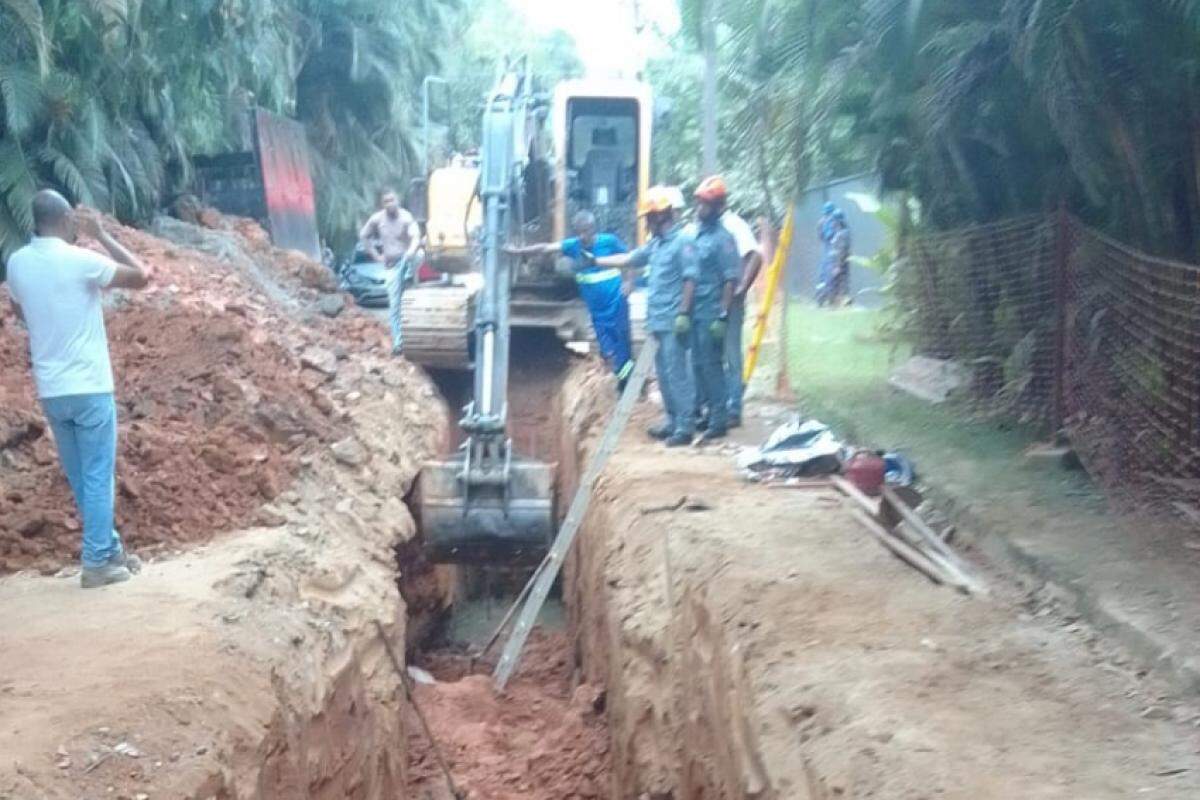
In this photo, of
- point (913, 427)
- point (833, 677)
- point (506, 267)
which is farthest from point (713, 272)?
point (833, 677)

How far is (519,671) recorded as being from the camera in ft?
38.9

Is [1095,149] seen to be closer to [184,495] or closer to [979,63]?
[979,63]

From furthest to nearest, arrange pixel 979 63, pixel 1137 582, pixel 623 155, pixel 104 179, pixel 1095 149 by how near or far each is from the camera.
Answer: pixel 623 155 < pixel 104 179 < pixel 979 63 < pixel 1095 149 < pixel 1137 582

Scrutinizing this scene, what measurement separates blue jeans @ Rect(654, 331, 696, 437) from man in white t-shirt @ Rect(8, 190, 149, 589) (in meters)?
4.37

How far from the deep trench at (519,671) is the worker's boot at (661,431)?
151 centimetres

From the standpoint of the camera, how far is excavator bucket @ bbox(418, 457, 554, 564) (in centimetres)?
1040

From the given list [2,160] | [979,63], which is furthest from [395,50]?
[979,63]

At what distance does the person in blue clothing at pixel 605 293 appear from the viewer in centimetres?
1188

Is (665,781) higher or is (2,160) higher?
(2,160)

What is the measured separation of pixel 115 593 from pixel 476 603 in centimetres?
830

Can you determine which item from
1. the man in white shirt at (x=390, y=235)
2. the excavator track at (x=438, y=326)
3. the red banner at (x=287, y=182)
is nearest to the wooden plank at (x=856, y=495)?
the excavator track at (x=438, y=326)

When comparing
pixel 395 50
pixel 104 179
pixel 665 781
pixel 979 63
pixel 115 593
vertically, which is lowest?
pixel 665 781

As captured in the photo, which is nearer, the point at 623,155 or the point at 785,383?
the point at 785,383

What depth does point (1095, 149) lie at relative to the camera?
26.0 ft
